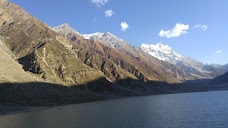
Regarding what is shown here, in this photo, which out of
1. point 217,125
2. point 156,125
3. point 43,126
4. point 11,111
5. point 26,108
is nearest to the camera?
point 217,125

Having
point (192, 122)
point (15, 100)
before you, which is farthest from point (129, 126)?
point (15, 100)

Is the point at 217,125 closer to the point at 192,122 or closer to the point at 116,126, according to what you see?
the point at 192,122

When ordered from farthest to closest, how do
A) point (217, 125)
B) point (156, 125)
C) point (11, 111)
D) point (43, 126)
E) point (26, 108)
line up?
point (26, 108) → point (11, 111) → point (43, 126) → point (156, 125) → point (217, 125)

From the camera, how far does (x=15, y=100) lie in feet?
645

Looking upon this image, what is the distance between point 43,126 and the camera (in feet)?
329

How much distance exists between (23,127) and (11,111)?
7754cm

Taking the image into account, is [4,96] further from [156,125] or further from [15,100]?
[156,125]

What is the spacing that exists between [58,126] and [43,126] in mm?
5075

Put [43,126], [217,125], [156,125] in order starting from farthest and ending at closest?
1. [43,126]
2. [156,125]
3. [217,125]

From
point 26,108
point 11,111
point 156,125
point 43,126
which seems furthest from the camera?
point 26,108

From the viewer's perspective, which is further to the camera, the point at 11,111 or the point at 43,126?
the point at 11,111

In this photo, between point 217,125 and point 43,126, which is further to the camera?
point 43,126

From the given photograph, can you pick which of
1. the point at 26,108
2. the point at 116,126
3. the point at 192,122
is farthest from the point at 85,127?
the point at 26,108

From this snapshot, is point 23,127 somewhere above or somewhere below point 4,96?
below
